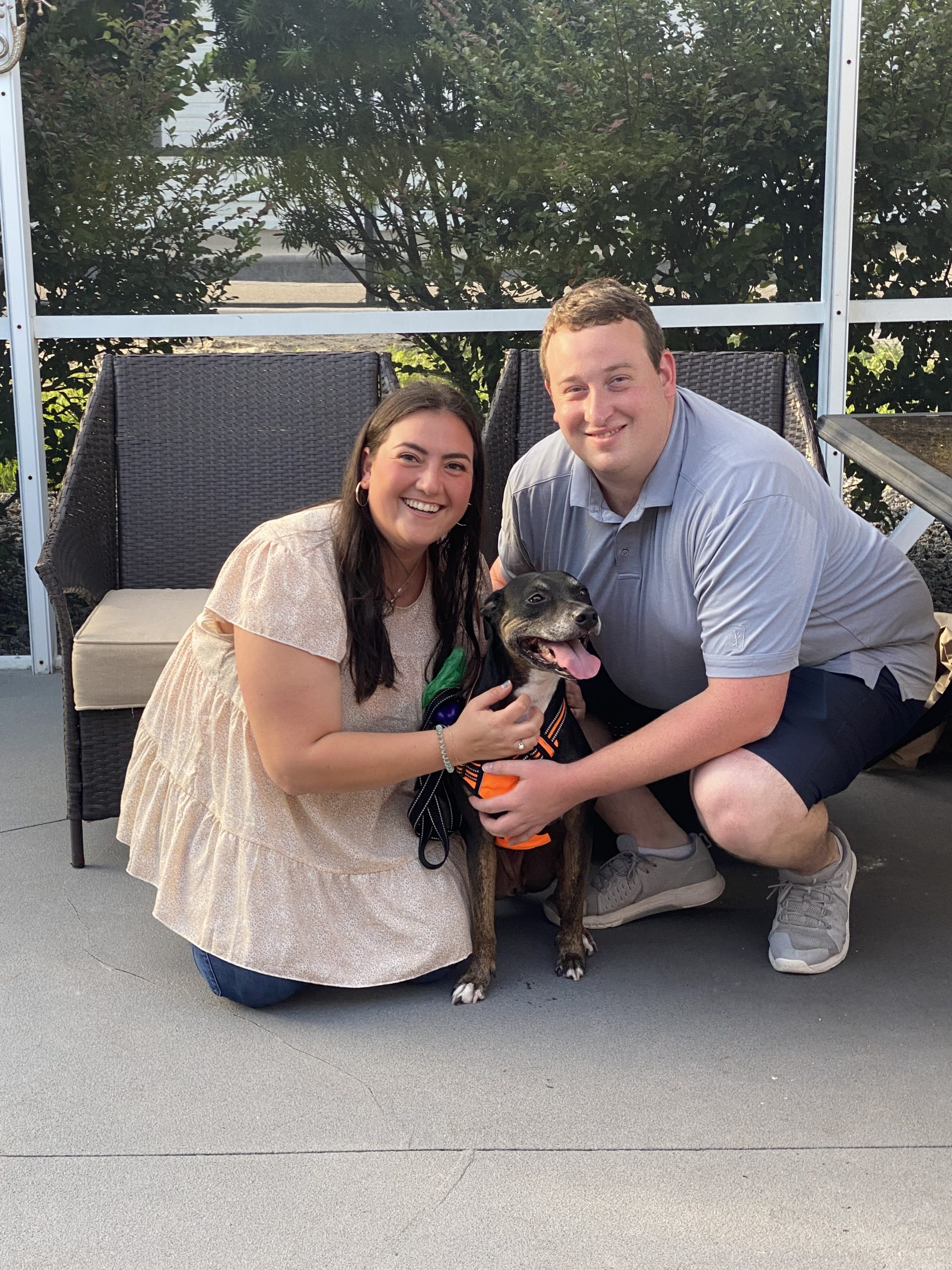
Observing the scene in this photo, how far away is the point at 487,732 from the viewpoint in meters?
2.26

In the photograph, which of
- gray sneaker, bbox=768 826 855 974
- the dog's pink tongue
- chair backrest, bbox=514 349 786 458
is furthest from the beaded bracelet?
chair backrest, bbox=514 349 786 458

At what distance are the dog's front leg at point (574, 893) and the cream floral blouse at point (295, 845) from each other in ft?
0.69

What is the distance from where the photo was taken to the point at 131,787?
2.64 meters

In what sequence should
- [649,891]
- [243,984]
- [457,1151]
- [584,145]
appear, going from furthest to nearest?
1. [584,145]
2. [649,891]
3. [243,984]
4. [457,1151]

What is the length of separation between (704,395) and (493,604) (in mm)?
1547

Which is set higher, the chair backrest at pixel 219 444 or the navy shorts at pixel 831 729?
the chair backrest at pixel 219 444

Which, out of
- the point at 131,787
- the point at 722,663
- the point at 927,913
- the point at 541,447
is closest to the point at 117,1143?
the point at 131,787

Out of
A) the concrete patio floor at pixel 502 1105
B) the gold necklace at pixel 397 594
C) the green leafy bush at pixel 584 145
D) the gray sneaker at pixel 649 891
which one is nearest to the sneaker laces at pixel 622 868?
the gray sneaker at pixel 649 891

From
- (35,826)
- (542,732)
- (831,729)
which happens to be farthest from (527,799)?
(35,826)

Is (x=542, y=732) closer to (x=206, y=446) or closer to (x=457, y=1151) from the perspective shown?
(x=457, y=1151)

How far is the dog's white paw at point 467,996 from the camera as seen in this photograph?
Result: 2.44m

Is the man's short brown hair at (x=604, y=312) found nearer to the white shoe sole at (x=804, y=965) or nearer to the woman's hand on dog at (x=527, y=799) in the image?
the woman's hand on dog at (x=527, y=799)

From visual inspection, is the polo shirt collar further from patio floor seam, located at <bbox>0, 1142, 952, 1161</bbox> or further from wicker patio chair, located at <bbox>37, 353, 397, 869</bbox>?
wicker patio chair, located at <bbox>37, 353, 397, 869</bbox>

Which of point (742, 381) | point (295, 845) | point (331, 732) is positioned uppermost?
point (742, 381)
